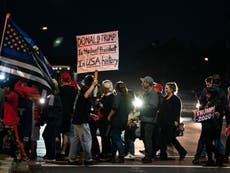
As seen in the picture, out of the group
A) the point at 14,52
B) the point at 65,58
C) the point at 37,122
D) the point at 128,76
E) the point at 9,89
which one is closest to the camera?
the point at 14,52

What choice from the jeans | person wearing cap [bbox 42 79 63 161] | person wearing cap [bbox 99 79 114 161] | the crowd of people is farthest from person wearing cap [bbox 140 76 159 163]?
person wearing cap [bbox 42 79 63 161]

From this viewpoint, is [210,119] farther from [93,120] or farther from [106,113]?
[93,120]

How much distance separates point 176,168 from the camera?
10969 millimetres

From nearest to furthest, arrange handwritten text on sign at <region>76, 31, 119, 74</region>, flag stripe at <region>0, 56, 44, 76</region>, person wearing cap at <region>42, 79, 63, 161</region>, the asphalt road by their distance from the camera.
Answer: flag stripe at <region>0, 56, 44, 76</region>, the asphalt road, person wearing cap at <region>42, 79, 63, 161</region>, handwritten text on sign at <region>76, 31, 119, 74</region>

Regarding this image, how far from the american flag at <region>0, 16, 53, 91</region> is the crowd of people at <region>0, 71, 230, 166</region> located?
77 centimetres

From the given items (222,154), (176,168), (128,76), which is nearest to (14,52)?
(176,168)

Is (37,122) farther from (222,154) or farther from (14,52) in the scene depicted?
(222,154)

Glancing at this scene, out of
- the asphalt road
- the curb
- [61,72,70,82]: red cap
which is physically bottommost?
Answer: the asphalt road

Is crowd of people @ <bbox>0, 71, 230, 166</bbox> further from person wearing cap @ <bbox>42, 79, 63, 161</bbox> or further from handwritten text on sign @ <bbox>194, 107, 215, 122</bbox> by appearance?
handwritten text on sign @ <bbox>194, 107, 215, 122</bbox>

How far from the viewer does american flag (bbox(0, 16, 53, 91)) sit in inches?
378

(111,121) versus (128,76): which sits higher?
(128,76)

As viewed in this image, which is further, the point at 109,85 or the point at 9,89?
the point at 109,85

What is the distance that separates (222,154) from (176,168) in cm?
126

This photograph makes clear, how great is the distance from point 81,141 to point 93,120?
47.6 inches
